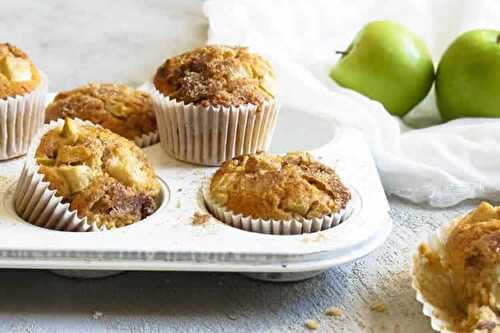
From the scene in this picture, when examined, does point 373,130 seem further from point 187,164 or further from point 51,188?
point 51,188

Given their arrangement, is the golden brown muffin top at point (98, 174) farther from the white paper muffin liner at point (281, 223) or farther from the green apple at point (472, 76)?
the green apple at point (472, 76)

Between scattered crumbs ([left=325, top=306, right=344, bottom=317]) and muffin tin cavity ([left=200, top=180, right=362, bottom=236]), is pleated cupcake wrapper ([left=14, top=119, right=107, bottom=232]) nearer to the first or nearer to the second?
muffin tin cavity ([left=200, top=180, right=362, bottom=236])

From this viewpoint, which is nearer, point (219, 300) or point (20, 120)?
point (219, 300)

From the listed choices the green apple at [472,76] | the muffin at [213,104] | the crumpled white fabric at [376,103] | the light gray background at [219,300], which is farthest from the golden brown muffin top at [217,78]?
the green apple at [472,76]

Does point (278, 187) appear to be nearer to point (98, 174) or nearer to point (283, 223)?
point (283, 223)

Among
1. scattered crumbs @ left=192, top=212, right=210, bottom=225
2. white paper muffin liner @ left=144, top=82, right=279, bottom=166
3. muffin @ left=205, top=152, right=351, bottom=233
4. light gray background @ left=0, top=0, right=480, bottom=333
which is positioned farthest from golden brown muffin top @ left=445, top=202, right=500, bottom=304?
white paper muffin liner @ left=144, top=82, right=279, bottom=166

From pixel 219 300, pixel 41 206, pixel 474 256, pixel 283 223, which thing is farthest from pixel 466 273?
pixel 41 206

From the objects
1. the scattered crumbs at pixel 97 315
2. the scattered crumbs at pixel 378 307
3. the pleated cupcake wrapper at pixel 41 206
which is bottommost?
the scattered crumbs at pixel 97 315
